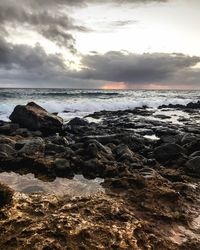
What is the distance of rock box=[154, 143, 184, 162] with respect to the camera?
10077 mm

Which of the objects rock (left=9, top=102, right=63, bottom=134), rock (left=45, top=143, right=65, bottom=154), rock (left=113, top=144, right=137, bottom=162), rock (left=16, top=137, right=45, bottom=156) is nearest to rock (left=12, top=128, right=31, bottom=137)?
rock (left=9, top=102, right=63, bottom=134)

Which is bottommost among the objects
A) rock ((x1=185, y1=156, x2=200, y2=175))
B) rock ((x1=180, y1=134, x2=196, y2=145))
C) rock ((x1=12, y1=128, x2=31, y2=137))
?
rock ((x1=12, y1=128, x2=31, y2=137))

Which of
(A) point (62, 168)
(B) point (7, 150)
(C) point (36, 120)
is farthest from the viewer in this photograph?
(C) point (36, 120)

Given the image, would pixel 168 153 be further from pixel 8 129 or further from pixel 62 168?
pixel 8 129

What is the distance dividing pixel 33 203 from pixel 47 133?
31.0ft

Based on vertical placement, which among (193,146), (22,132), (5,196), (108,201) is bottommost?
(22,132)

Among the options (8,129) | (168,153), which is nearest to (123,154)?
(168,153)

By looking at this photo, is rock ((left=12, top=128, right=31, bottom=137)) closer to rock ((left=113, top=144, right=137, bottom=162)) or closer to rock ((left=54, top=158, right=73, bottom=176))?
rock ((left=113, top=144, right=137, bottom=162))

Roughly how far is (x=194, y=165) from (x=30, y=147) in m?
4.76

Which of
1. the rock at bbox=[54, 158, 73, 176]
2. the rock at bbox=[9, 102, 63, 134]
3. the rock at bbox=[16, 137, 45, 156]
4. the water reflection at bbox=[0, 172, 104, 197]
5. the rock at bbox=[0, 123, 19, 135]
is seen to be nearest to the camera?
the water reflection at bbox=[0, 172, 104, 197]

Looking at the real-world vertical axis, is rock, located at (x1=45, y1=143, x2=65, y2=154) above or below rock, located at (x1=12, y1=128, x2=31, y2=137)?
above

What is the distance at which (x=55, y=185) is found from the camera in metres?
7.34

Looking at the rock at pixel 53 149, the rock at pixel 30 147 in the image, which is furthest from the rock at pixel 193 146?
the rock at pixel 30 147

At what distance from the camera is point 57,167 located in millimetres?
8359
